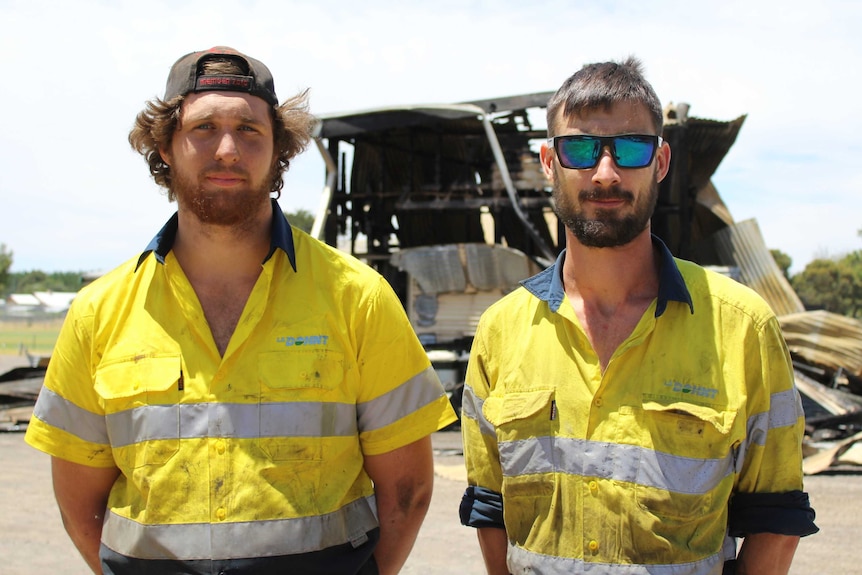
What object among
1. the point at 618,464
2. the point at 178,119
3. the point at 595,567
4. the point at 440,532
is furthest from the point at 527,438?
the point at 440,532

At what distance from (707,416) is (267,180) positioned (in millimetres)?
1517

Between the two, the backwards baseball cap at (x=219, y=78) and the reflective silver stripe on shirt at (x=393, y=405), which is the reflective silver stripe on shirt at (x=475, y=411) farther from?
the backwards baseball cap at (x=219, y=78)

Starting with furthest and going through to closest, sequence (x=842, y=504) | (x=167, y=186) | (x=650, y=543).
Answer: (x=842, y=504) < (x=167, y=186) < (x=650, y=543)

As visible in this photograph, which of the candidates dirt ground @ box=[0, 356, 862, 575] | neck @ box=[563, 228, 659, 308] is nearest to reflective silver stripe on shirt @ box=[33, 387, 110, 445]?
neck @ box=[563, 228, 659, 308]

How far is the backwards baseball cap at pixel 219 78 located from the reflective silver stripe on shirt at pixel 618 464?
4.47ft

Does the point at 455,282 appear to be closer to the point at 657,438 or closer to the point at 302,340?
the point at 302,340

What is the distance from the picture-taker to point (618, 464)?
230 cm

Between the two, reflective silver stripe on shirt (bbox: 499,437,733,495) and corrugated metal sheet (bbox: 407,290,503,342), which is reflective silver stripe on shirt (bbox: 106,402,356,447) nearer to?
reflective silver stripe on shirt (bbox: 499,437,733,495)

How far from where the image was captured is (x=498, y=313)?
263 centimetres

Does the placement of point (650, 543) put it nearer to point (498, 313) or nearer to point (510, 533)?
point (510, 533)

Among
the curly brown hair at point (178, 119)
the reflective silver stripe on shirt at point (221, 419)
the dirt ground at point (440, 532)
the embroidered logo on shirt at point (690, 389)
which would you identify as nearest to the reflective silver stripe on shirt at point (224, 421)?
the reflective silver stripe on shirt at point (221, 419)

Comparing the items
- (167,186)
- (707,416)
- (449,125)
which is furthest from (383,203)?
(707,416)

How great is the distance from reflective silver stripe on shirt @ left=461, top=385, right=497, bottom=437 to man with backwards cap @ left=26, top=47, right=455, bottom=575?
0.13m

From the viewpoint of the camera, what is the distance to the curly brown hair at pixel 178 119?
2.72m
